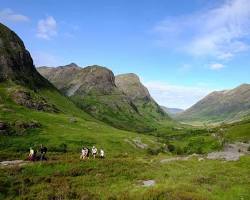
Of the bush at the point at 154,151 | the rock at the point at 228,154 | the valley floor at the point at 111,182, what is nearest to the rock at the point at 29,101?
the bush at the point at 154,151

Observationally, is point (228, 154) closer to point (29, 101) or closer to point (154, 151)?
point (154, 151)

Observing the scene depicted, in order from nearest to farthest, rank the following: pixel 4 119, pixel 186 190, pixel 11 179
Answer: pixel 186 190
pixel 11 179
pixel 4 119

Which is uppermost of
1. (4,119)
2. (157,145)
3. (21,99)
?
(21,99)

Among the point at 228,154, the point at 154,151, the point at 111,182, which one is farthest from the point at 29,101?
the point at 111,182

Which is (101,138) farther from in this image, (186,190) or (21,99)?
(186,190)

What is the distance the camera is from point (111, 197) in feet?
137

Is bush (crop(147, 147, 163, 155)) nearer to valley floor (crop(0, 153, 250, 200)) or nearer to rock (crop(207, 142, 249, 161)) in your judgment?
rock (crop(207, 142, 249, 161))

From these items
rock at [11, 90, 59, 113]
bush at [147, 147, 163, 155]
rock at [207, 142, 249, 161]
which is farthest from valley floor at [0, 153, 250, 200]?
rock at [11, 90, 59, 113]

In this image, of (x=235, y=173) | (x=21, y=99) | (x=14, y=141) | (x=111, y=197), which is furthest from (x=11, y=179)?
(x=21, y=99)

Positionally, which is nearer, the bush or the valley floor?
the valley floor

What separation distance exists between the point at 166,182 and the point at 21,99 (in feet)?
469

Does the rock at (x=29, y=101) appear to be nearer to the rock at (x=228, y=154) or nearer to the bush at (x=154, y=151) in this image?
the bush at (x=154, y=151)

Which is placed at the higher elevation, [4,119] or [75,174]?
[4,119]

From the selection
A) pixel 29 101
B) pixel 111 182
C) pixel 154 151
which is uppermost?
pixel 29 101
